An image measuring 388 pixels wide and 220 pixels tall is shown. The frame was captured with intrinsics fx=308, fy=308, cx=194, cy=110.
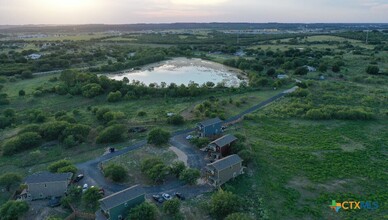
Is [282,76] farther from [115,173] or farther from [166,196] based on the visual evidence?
[166,196]

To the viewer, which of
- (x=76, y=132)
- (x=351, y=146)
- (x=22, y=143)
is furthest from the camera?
(x=76, y=132)

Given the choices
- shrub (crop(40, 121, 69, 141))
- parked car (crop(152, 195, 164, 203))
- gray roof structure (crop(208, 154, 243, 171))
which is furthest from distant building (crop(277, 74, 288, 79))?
parked car (crop(152, 195, 164, 203))

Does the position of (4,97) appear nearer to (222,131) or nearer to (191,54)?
(222,131)

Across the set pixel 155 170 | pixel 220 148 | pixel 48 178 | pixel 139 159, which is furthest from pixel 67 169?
pixel 220 148

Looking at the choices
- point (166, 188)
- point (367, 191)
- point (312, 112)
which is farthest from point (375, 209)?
point (312, 112)

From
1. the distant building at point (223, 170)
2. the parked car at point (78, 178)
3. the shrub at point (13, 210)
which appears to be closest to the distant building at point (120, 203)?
the shrub at point (13, 210)

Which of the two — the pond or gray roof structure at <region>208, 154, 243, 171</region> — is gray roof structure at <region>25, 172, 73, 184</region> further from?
the pond
